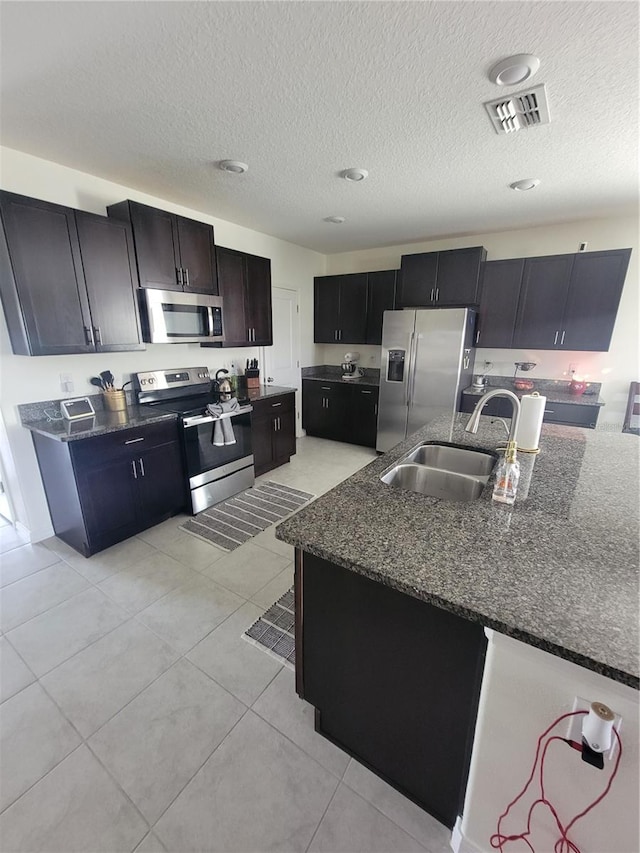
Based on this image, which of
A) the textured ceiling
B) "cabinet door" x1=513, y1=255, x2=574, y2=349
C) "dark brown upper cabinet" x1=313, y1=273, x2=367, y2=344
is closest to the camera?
the textured ceiling

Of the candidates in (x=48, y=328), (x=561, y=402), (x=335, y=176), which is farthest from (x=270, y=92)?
(x=561, y=402)

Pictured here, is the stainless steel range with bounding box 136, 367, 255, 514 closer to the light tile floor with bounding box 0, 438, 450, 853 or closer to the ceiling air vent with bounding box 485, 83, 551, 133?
the light tile floor with bounding box 0, 438, 450, 853

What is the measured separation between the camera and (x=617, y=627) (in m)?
0.78

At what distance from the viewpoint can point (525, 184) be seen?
8.71 feet

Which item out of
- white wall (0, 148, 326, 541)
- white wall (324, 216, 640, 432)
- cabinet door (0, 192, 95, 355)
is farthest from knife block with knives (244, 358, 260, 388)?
white wall (324, 216, 640, 432)

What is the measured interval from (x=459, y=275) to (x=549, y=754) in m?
4.08

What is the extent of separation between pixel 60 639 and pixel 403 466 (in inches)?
78.8

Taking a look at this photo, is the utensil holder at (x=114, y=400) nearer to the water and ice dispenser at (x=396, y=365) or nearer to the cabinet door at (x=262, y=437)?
the cabinet door at (x=262, y=437)

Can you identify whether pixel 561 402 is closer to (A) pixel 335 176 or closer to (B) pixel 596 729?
(A) pixel 335 176

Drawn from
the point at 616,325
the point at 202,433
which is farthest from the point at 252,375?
the point at 616,325

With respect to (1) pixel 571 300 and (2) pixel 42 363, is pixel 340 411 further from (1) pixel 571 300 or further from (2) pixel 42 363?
(2) pixel 42 363

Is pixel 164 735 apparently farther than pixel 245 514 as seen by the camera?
No

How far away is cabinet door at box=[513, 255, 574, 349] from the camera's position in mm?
3539

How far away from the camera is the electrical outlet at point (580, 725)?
0.74 meters
